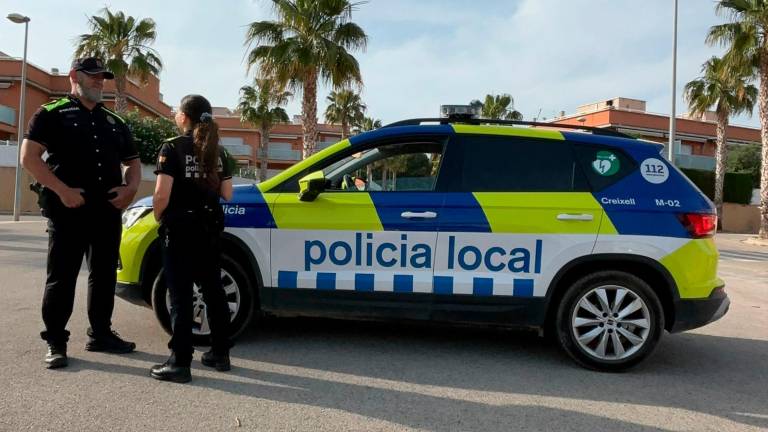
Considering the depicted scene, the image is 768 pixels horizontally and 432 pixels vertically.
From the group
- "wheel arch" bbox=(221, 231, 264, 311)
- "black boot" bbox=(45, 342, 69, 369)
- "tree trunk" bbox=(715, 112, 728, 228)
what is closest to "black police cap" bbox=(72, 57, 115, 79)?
"wheel arch" bbox=(221, 231, 264, 311)

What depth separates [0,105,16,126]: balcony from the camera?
3080cm

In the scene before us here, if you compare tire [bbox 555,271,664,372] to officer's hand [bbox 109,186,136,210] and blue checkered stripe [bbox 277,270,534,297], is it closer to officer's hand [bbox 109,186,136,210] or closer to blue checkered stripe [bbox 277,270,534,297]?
blue checkered stripe [bbox 277,270,534,297]

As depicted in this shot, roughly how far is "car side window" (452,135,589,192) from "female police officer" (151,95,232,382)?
174 centimetres

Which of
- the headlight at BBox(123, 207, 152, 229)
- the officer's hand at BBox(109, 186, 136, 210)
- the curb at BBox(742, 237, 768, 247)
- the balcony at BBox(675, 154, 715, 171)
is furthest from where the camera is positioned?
the balcony at BBox(675, 154, 715, 171)

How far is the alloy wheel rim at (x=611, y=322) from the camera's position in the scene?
404 centimetres

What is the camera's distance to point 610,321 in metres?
4.06

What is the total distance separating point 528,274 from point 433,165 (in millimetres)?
1075

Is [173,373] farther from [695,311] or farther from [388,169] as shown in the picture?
[695,311]

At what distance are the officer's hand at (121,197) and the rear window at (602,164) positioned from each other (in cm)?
329

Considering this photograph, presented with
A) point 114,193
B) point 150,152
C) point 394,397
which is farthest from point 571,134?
point 150,152

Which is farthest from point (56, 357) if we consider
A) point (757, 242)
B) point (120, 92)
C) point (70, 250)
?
point (120, 92)

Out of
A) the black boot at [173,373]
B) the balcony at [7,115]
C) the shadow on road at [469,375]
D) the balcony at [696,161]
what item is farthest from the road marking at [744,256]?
the balcony at [7,115]

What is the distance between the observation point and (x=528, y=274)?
409 cm

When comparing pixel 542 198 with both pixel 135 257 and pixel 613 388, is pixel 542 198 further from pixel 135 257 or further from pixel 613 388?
pixel 135 257
